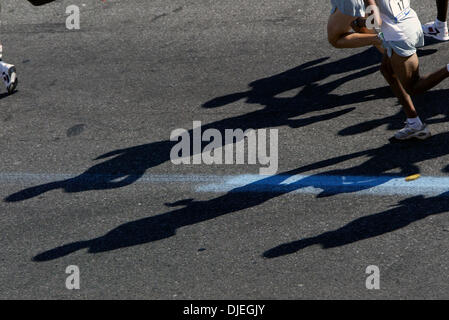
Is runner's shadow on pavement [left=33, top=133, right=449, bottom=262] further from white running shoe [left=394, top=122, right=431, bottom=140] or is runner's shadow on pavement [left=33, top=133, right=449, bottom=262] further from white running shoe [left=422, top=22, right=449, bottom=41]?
white running shoe [left=422, top=22, right=449, bottom=41]

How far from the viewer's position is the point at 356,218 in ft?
20.9

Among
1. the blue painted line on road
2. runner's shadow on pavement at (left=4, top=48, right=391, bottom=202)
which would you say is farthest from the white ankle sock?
runner's shadow on pavement at (left=4, top=48, right=391, bottom=202)

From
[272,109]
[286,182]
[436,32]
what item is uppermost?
[436,32]

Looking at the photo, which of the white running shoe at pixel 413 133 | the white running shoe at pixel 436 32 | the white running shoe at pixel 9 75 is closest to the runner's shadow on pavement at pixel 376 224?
the white running shoe at pixel 413 133

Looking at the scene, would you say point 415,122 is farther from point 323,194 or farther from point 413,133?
point 323,194

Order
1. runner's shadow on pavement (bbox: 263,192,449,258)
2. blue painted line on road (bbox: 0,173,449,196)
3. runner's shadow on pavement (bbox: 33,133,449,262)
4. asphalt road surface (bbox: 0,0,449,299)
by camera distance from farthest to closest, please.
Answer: blue painted line on road (bbox: 0,173,449,196), runner's shadow on pavement (bbox: 33,133,449,262), runner's shadow on pavement (bbox: 263,192,449,258), asphalt road surface (bbox: 0,0,449,299)

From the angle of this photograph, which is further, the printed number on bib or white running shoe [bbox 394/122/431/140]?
white running shoe [bbox 394/122/431/140]

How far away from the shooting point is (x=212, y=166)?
23.9ft

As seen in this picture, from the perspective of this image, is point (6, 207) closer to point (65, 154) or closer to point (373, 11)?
point (65, 154)

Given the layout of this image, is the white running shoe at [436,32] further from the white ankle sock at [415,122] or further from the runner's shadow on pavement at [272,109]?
the white ankle sock at [415,122]

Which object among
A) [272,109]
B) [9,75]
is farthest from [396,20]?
[9,75]

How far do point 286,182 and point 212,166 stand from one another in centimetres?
76

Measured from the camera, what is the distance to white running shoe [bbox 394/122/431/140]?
709 centimetres

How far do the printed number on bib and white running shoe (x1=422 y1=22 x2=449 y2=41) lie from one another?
1.79 meters
